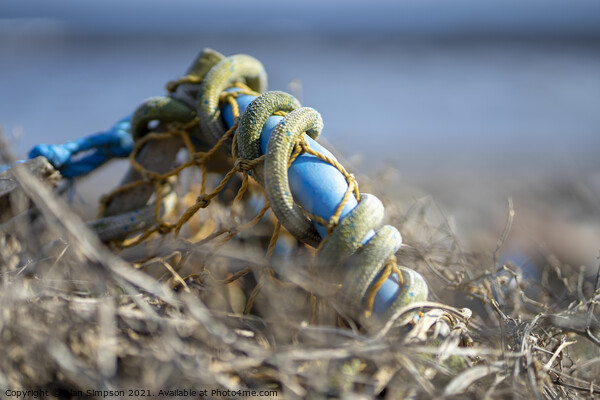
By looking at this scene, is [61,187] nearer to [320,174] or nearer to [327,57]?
[320,174]

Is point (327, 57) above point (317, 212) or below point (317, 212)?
below

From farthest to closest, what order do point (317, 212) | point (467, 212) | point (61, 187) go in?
point (467, 212) → point (61, 187) → point (317, 212)

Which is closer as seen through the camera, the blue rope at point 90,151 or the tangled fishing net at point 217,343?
the tangled fishing net at point 217,343

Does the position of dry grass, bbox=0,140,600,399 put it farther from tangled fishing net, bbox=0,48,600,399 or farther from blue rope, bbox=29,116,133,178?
blue rope, bbox=29,116,133,178

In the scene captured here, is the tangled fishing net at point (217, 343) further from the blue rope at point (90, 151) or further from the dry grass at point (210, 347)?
the blue rope at point (90, 151)

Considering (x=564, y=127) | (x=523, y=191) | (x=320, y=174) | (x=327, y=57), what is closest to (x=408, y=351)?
(x=320, y=174)

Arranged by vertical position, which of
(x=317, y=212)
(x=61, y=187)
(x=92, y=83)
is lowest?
(x=92, y=83)

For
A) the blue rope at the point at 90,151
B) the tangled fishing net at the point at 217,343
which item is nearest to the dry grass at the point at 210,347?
the tangled fishing net at the point at 217,343

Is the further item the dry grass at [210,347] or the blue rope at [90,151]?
the blue rope at [90,151]

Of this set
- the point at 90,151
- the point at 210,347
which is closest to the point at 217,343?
the point at 210,347
